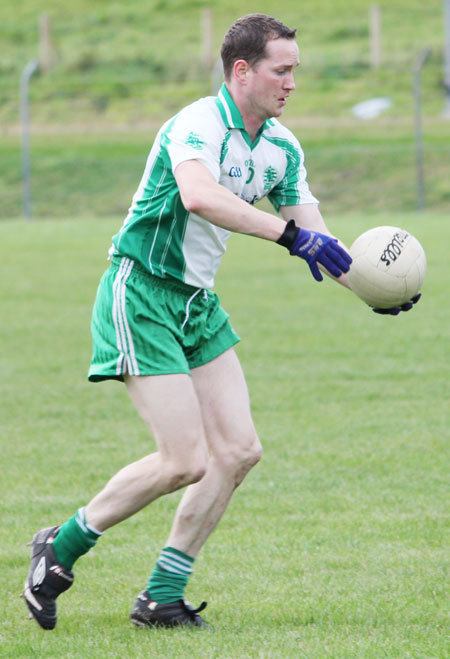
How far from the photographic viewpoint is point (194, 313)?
15.3 ft

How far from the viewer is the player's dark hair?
175 inches

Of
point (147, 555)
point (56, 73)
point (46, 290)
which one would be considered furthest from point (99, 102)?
point (147, 555)

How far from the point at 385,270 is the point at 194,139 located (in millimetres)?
960

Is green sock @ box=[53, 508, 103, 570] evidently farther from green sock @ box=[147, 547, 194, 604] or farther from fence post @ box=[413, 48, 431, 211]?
fence post @ box=[413, 48, 431, 211]

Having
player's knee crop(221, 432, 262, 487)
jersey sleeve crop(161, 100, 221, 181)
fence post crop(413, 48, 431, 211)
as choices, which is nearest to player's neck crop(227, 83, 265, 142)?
jersey sleeve crop(161, 100, 221, 181)

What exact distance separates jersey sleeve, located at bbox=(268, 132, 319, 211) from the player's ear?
390mm

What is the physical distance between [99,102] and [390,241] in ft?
80.0

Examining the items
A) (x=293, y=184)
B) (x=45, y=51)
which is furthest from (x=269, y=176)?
(x=45, y=51)

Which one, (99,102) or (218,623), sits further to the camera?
(99,102)

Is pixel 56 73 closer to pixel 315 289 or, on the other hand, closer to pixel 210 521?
pixel 315 289

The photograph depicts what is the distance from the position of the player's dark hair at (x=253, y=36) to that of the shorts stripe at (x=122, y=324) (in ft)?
2.97

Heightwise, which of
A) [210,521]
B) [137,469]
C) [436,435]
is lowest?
[436,435]

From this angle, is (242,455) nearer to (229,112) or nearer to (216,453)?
(216,453)

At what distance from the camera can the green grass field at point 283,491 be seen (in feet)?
14.6
